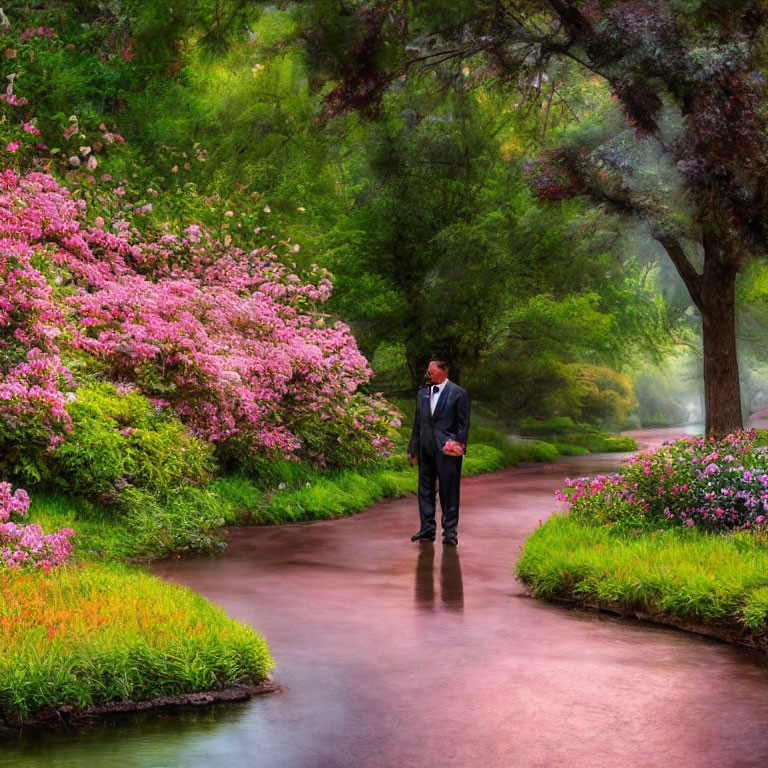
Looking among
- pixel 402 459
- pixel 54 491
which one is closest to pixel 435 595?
pixel 54 491

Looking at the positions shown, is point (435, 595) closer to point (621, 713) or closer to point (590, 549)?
point (590, 549)

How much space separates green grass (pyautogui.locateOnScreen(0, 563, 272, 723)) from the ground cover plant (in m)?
3.26

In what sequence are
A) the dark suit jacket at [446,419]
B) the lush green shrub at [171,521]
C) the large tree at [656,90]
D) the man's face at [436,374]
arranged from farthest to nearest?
the large tree at [656,90] < the man's face at [436,374] < the dark suit jacket at [446,419] < the lush green shrub at [171,521]

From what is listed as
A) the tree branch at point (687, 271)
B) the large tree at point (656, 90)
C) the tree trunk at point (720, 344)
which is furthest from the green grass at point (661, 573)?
the tree branch at point (687, 271)

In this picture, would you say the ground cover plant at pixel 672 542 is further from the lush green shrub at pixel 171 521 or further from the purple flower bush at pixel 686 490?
the lush green shrub at pixel 171 521

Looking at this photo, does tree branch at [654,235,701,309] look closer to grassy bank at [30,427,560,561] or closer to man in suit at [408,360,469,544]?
grassy bank at [30,427,560,561]

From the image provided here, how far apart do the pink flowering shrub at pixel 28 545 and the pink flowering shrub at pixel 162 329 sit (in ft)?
6.41

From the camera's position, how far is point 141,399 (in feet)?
41.2

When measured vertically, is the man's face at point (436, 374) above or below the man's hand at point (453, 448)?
above

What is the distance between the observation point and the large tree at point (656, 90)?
1340cm

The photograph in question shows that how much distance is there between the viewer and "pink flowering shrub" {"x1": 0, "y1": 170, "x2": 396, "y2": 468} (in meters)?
11.3

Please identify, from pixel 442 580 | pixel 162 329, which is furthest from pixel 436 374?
pixel 162 329

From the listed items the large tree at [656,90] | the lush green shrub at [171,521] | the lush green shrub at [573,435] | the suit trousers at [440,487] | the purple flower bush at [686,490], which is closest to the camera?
the purple flower bush at [686,490]

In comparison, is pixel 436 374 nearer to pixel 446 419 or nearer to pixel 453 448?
pixel 446 419
